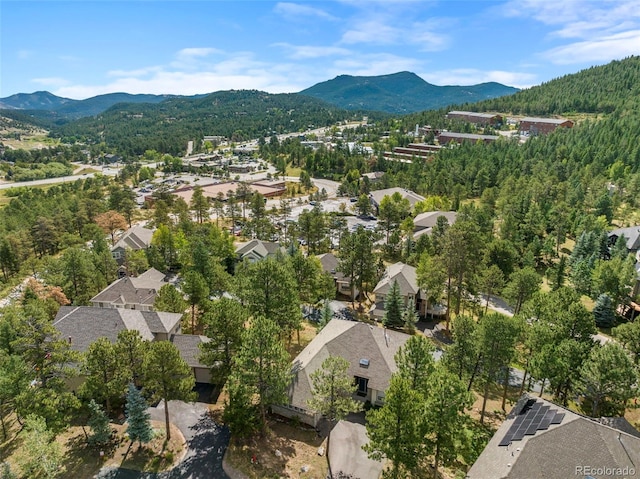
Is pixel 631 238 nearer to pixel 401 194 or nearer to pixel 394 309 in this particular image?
pixel 401 194

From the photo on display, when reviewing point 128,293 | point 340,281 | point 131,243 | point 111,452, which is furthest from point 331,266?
point 111,452

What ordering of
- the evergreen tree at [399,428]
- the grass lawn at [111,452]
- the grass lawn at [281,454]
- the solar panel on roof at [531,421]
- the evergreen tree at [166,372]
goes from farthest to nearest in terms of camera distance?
1. the evergreen tree at [166,372]
2. the grass lawn at [111,452]
3. the grass lawn at [281,454]
4. the solar panel on roof at [531,421]
5. the evergreen tree at [399,428]

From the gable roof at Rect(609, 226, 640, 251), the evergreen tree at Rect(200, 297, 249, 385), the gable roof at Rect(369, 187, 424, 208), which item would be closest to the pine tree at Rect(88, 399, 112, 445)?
the evergreen tree at Rect(200, 297, 249, 385)

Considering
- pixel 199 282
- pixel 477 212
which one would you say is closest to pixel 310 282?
pixel 199 282

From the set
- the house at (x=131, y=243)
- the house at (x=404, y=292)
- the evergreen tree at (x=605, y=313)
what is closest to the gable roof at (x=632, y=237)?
the evergreen tree at (x=605, y=313)

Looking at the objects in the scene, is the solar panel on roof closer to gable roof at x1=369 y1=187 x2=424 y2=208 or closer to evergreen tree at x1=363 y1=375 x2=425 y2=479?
evergreen tree at x1=363 y1=375 x2=425 y2=479

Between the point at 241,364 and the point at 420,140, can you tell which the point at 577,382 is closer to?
the point at 241,364

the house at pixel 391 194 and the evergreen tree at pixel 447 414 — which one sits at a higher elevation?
the evergreen tree at pixel 447 414

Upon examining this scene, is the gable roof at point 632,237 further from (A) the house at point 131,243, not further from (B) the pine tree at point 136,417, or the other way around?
(A) the house at point 131,243
